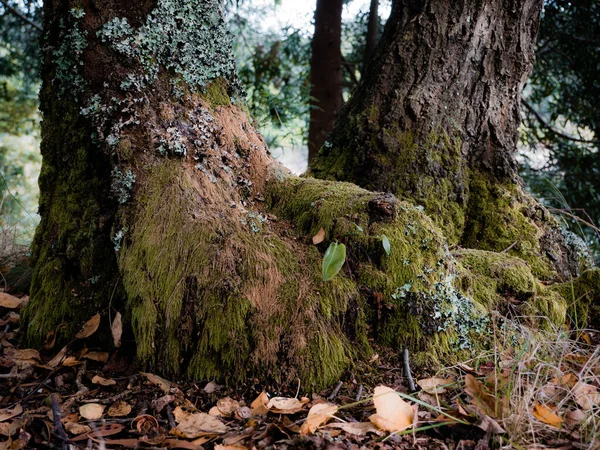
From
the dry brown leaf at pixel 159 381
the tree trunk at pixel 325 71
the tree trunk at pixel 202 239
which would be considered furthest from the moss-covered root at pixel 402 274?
the tree trunk at pixel 325 71

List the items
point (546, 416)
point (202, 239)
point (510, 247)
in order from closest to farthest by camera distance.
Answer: point (546, 416) → point (202, 239) → point (510, 247)

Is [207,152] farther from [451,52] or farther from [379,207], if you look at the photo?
[451,52]

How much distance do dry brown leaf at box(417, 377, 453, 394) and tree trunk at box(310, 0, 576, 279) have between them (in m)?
1.07

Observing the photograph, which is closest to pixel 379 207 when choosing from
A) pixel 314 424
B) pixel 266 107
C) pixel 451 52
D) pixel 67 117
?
pixel 314 424

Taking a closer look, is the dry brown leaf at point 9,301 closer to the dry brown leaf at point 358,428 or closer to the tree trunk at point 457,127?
the tree trunk at point 457,127

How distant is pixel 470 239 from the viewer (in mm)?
2689

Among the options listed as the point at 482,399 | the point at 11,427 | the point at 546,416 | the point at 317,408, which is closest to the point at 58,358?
the point at 11,427

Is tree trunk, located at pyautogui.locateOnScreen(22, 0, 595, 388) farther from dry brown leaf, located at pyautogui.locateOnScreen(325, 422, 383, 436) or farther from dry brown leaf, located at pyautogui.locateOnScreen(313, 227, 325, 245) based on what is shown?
dry brown leaf, located at pyautogui.locateOnScreen(325, 422, 383, 436)

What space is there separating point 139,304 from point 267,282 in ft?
1.62

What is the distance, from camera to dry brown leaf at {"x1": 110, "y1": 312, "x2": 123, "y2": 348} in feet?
6.14

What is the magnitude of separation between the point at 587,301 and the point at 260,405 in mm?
1602

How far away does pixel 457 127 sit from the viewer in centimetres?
269

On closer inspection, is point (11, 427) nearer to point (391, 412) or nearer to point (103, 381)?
point (103, 381)

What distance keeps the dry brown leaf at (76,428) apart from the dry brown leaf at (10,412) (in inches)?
9.4
